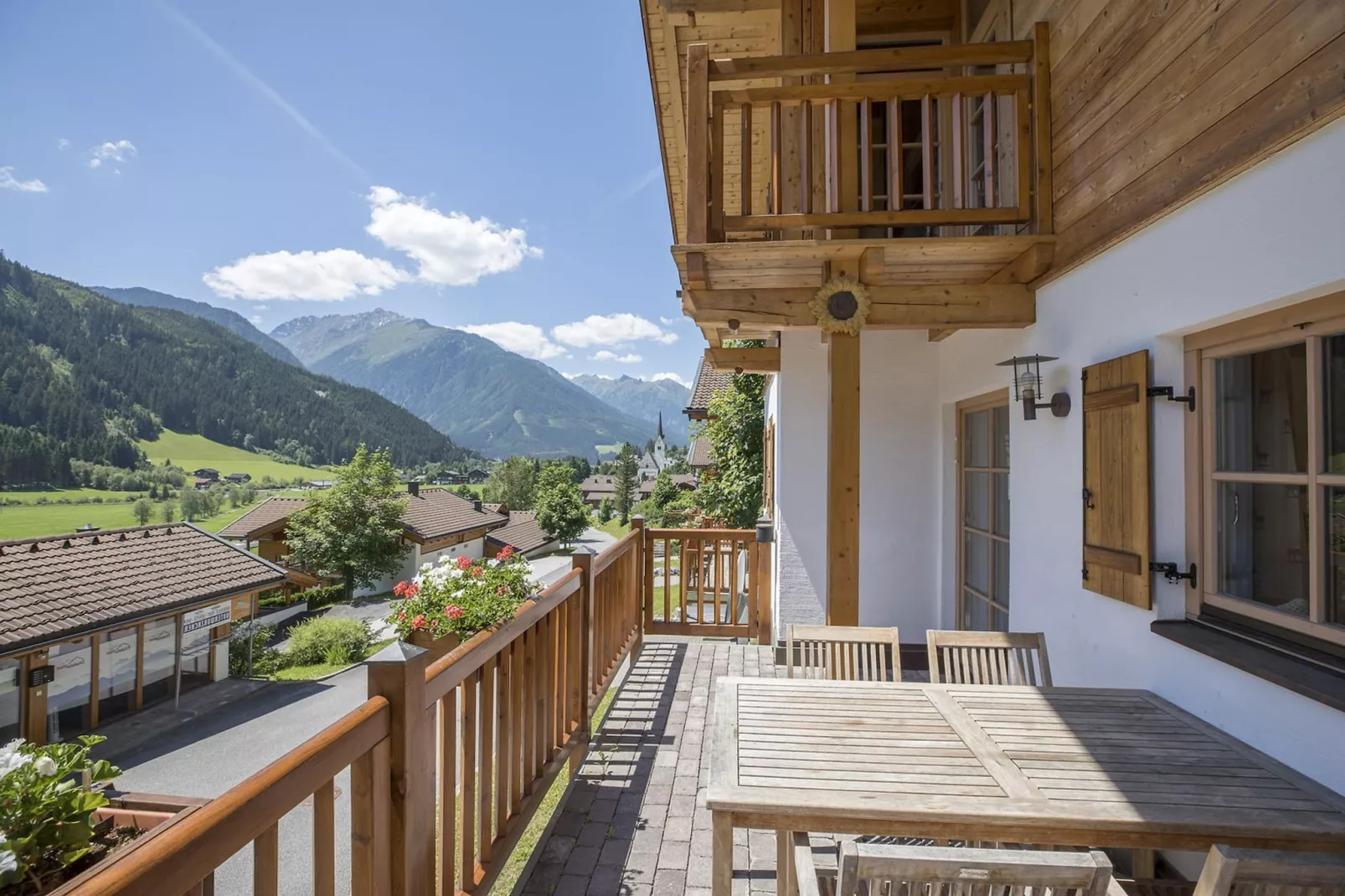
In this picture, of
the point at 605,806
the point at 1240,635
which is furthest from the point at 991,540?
the point at 605,806

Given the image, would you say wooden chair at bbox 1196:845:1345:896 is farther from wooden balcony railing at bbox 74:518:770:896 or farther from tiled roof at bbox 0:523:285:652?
tiled roof at bbox 0:523:285:652

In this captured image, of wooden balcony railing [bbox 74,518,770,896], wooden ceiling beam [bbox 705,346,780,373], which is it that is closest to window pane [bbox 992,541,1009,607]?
wooden ceiling beam [bbox 705,346,780,373]

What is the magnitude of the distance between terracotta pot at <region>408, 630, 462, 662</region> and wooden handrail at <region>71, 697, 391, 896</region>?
3.00 ft

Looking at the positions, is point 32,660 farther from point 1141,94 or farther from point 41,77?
point 41,77

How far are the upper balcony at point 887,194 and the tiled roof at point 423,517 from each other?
35679 millimetres

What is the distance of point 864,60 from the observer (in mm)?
2848

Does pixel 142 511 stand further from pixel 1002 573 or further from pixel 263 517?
pixel 1002 573

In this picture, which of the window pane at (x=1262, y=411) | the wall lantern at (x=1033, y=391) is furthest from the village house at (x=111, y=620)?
the window pane at (x=1262, y=411)

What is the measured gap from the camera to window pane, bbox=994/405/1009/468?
3.55 metres

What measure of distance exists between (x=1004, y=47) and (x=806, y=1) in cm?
123

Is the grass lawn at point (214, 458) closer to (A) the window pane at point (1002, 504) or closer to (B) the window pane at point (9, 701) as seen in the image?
(B) the window pane at point (9, 701)

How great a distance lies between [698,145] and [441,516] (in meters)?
40.4

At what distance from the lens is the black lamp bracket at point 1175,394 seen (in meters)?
2.06

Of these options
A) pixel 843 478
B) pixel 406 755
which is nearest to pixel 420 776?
pixel 406 755
